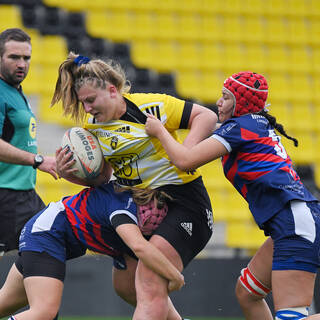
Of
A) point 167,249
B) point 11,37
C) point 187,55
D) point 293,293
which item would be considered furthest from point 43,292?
point 187,55

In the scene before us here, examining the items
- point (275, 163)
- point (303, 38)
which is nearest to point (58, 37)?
point (303, 38)

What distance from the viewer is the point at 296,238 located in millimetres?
3400

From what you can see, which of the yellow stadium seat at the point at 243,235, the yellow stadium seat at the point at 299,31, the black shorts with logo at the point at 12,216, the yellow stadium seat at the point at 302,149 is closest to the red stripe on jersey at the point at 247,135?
the black shorts with logo at the point at 12,216

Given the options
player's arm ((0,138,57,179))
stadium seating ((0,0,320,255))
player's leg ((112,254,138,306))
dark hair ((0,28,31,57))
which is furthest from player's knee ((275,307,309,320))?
stadium seating ((0,0,320,255))

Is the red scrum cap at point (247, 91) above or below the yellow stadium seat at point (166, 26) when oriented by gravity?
above

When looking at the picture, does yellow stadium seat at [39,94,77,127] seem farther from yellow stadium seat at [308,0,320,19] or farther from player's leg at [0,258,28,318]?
player's leg at [0,258,28,318]

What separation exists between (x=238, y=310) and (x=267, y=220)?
2782 millimetres

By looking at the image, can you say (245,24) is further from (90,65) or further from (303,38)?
(90,65)

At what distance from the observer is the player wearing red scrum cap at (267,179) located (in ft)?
11.1

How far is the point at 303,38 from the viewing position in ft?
29.5

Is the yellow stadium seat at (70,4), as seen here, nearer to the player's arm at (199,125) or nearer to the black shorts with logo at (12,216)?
the black shorts with logo at (12,216)

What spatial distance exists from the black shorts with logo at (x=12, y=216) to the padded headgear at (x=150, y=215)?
119 cm

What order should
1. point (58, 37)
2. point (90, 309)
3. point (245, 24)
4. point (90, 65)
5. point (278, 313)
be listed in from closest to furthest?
point (278, 313)
point (90, 65)
point (90, 309)
point (58, 37)
point (245, 24)

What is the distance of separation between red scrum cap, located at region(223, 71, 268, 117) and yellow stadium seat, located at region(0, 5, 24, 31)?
5.12 meters
